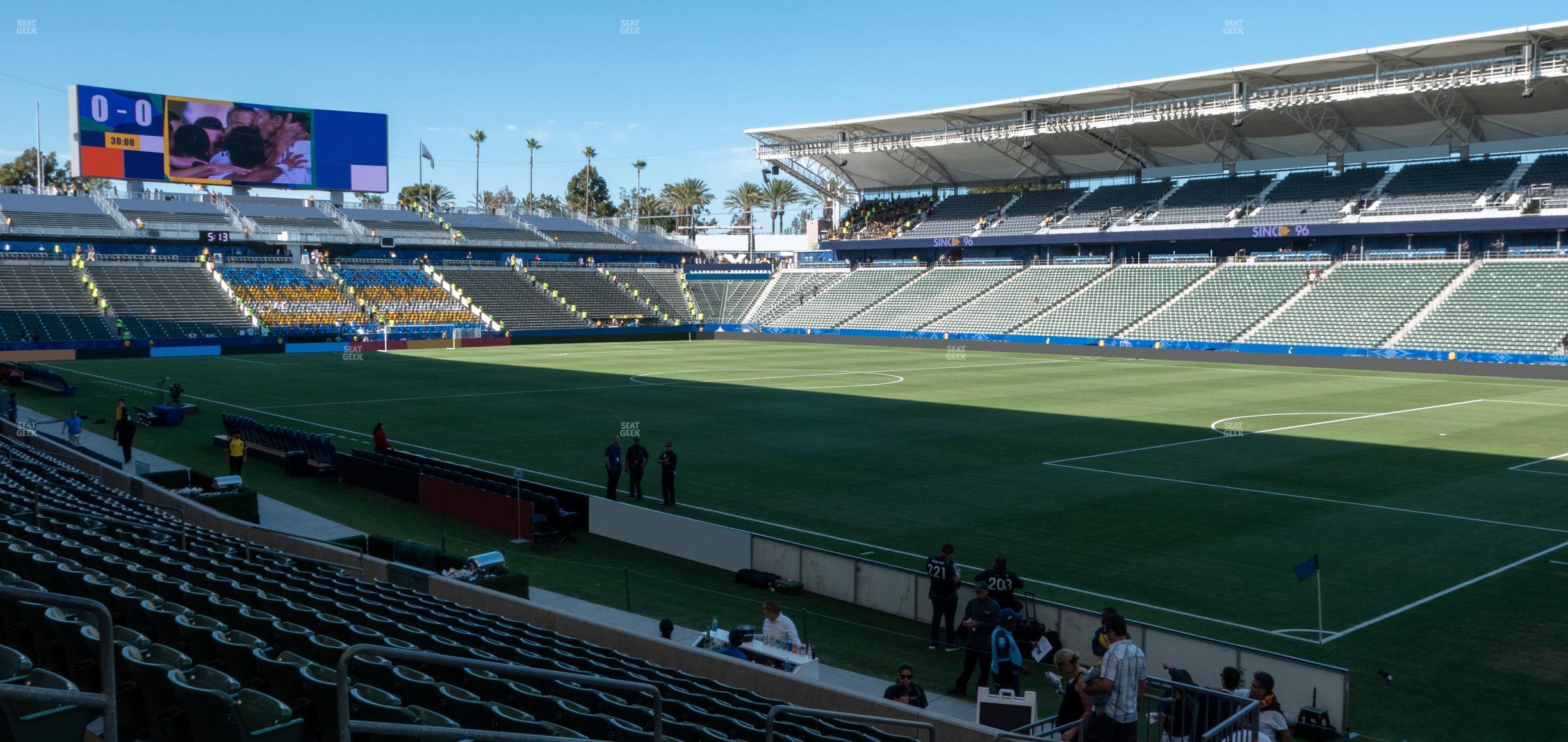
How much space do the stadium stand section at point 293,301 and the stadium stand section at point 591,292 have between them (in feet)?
56.8

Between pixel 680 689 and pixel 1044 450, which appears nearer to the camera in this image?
pixel 680 689

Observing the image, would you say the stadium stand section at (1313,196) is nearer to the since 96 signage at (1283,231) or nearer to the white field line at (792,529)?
the since 96 signage at (1283,231)

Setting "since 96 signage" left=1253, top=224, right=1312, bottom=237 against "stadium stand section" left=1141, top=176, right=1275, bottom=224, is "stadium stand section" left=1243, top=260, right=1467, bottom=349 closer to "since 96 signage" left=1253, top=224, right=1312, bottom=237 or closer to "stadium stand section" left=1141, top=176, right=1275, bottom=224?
"since 96 signage" left=1253, top=224, right=1312, bottom=237

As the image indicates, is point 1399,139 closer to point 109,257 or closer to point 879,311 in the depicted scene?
point 879,311

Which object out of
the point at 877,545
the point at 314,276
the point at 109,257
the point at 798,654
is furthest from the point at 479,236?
the point at 798,654

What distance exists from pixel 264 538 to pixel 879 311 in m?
68.5

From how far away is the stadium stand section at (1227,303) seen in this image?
6391cm

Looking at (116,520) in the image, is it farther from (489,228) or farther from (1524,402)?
(489,228)

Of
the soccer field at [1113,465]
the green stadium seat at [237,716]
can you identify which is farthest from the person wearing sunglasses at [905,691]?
the green stadium seat at [237,716]

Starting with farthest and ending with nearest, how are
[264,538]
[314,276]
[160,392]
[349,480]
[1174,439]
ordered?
1. [314,276]
2. [160,392]
3. [1174,439]
4. [349,480]
5. [264,538]

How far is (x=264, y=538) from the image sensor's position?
16375mm

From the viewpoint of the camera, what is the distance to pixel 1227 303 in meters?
66.3

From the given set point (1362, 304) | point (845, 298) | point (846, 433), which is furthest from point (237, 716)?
point (845, 298)

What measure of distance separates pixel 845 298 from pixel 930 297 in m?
8.29
